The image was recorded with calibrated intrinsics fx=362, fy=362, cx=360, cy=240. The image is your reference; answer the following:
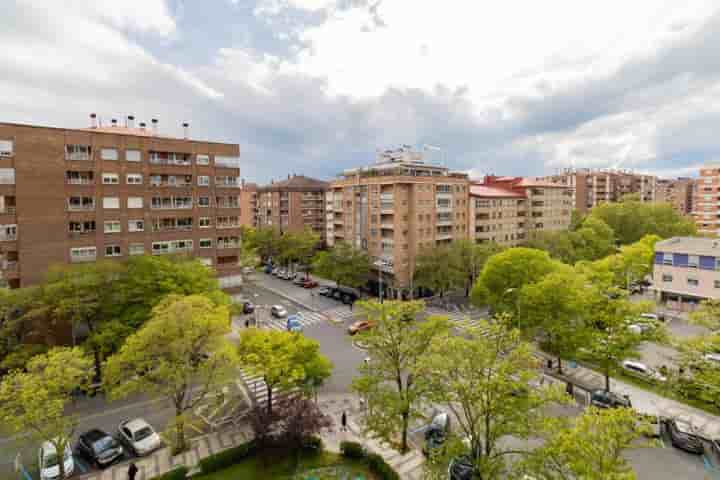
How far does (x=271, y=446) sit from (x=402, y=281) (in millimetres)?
34754

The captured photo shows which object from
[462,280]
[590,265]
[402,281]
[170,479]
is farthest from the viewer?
[402,281]

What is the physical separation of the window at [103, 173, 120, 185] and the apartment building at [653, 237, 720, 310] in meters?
64.7

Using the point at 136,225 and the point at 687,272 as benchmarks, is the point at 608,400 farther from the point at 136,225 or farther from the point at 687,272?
the point at 136,225

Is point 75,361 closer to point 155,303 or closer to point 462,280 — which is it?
point 155,303

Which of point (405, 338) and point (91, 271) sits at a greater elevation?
point (91, 271)

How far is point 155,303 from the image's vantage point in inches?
1121

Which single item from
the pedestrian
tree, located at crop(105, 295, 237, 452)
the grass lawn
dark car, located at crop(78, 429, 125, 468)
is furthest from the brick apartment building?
the pedestrian

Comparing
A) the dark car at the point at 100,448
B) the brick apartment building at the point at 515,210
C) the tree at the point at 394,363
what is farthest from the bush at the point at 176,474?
the brick apartment building at the point at 515,210

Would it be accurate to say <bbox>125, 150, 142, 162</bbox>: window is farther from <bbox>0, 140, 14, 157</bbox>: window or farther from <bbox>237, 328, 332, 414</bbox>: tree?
<bbox>237, 328, 332, 414</bbox>: tree

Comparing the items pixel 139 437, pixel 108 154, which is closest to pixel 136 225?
pixel 108 154

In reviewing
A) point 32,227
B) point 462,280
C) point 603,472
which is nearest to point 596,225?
point 462,280

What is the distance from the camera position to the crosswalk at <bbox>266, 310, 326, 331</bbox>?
41.7 meters

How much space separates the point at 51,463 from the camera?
18.3m

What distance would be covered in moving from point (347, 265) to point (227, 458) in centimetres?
3350
